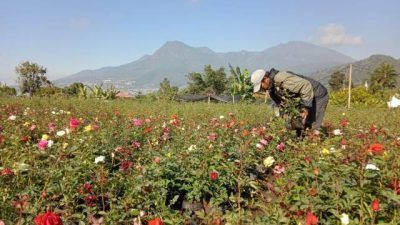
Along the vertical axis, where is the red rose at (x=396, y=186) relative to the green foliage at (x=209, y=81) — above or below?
above

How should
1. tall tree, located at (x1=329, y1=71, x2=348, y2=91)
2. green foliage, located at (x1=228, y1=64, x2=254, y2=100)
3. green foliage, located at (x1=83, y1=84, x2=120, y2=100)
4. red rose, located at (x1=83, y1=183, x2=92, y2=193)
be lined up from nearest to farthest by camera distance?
1. red rose, located at (x1=83, y1=183, x2=92, y2=193)
2. green foliage, located at (x1=83, y1=84, x2=120, y2=100)
3. green foliage, located at (x1=228, y1=64, x2=254, y2=100)
4. tall tree, located at (x1=329, y1=71, x2=348, y2=91)

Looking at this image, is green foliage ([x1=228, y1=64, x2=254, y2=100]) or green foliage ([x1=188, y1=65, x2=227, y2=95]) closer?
green foliage ([x1=228, y1=64, x2=254, y2=100])

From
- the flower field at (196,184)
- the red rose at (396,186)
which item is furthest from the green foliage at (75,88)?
the red rose at (396,186)

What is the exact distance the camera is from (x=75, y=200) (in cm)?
263

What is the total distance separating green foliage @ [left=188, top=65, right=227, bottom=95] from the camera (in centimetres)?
5050

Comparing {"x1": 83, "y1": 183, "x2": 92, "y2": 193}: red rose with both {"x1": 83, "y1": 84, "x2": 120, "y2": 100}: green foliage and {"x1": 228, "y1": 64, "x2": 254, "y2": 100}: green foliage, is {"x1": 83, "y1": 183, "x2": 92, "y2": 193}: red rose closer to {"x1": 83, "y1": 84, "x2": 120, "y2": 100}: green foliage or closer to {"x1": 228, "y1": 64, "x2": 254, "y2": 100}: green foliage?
{"x1": 83, "y1": 84, "x2": 120, "y2": 100}: green foliage

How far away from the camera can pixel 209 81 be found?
5150 cm

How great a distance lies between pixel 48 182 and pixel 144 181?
666mm

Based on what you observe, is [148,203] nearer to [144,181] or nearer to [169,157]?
[144,181]

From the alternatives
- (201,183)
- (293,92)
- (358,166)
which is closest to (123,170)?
(201,183)

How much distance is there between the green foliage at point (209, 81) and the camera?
166 ft

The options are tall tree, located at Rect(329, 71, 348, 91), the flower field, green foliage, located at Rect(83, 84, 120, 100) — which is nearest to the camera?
the flower field

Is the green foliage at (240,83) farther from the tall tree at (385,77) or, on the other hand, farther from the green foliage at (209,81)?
the tall tree at (385,77)

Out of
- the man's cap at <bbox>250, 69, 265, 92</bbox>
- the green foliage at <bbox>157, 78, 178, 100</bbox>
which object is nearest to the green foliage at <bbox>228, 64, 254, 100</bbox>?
the green foliage at <bbox>157, 78, 178, 100</bbox>
